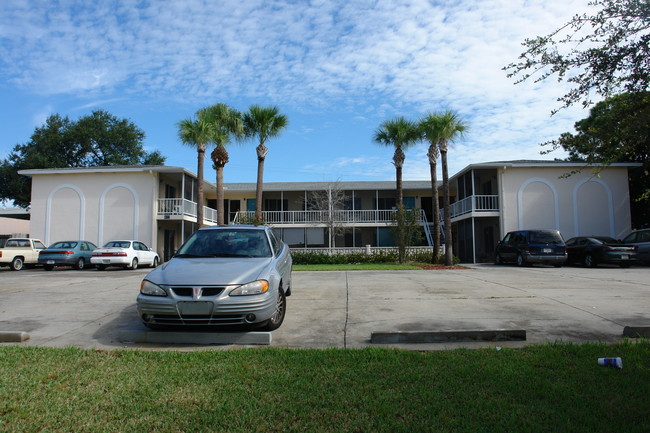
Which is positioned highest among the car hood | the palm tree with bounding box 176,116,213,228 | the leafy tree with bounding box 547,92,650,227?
the palm tree with bounding box 176,116,213,228

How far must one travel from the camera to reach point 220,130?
23047 millimetres

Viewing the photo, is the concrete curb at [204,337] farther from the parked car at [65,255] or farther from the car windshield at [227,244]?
the parked car at [65,255]

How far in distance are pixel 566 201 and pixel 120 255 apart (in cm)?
2240

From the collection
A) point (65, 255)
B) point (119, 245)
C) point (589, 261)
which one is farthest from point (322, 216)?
point (589, 261)

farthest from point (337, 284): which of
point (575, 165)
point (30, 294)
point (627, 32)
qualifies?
point (575, 165)

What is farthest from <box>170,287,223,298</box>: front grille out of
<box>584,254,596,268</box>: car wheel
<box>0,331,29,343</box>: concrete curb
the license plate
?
Answer: <box>584,254,596,268</box>: car wheel

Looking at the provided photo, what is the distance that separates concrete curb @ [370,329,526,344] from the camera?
5.40 meters

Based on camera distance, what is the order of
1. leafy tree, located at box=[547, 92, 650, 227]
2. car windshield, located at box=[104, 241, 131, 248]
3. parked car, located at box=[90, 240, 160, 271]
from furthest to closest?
car windshield, located at box=[104, 241, 131, 248], parked car, located at box=[90, 240, 160, 271], leafy tree, located at box=[547, 92, 650, 227]

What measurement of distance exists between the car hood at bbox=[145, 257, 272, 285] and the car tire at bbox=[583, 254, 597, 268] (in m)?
16.9

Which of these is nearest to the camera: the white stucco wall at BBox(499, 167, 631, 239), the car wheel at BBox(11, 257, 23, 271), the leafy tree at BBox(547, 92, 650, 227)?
the leafy tree at BBox(547, 92, 650, 227)

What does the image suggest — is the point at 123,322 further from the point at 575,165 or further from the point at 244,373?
the point at 575,165

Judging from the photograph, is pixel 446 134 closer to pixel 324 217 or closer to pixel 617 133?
pixel 324 217

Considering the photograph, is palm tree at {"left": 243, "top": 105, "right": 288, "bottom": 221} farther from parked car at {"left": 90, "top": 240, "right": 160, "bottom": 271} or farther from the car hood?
the car hood

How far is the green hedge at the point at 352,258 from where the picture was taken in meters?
22.6
